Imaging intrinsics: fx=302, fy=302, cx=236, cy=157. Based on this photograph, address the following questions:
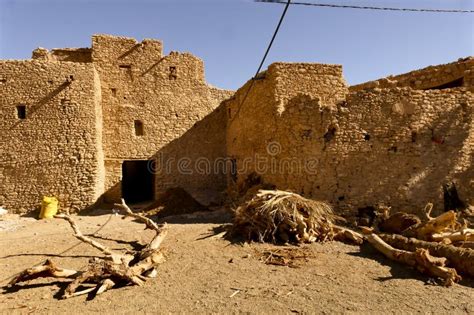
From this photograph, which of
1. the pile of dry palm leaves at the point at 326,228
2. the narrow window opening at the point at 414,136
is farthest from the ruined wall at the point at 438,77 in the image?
the pile of dry palm leaves at the point at 326,228

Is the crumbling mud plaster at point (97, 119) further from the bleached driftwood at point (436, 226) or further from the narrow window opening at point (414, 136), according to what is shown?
the bleached driftwood at point (436, 226)

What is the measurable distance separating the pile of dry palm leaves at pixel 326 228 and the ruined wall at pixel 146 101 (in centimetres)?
696

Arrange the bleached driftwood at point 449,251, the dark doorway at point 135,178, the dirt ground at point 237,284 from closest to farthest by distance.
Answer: the dirt ground at point 237,284, the bleached driftwood at point 449,251, the dark doorway at point 135,178

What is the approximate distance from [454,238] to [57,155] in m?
12.9

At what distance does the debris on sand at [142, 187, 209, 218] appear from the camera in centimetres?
1186

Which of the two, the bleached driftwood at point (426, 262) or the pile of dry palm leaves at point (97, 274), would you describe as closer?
the pile of dry palm leaves at point (97, 274)

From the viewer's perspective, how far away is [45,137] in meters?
11.7

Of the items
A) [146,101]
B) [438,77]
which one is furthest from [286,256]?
[438,77]

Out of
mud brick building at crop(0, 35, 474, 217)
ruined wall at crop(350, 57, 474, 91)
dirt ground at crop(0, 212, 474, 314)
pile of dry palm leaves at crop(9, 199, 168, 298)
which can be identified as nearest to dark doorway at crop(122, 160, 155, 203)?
mud brick building at crop(0, 35, 474, 217)

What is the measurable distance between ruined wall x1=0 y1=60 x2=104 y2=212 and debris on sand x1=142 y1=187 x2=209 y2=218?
2.39m

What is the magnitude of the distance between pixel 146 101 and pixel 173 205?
16.0 ft

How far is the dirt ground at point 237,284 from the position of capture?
172 inches

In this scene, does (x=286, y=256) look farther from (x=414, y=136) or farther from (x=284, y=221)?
(x=414, y=136)

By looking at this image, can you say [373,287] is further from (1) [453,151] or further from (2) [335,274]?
(1) [453,151]
